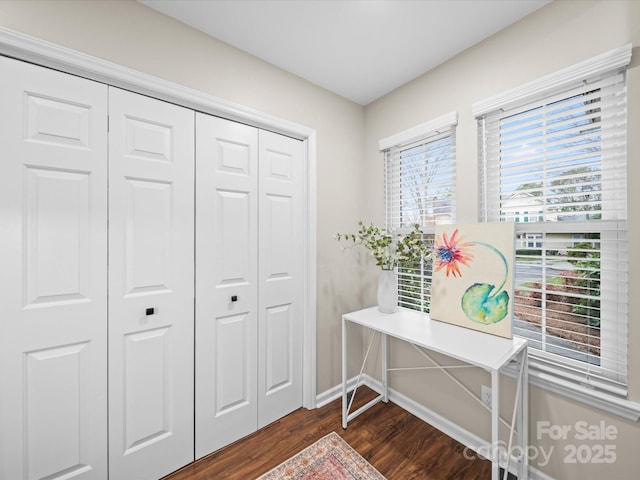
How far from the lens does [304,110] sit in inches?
82.7

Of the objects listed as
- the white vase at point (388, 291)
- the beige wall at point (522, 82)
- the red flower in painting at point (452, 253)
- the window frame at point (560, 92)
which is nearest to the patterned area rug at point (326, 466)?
the beige wall at point (522, 82)

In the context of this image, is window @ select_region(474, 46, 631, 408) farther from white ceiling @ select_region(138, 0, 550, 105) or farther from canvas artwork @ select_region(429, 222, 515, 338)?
white ceiling @ select_region(138, 0, 550, 105)

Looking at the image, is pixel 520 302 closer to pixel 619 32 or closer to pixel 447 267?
pixel 447 267

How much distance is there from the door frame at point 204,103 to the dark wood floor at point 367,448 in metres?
0.26

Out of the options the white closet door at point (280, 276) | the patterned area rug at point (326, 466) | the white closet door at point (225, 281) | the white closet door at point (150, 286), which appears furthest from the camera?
the white closet door at point (280, 276)

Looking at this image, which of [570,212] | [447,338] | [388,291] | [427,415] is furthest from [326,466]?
[570,212]

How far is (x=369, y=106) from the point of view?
2.47 meters

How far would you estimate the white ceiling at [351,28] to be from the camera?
4.77 feet

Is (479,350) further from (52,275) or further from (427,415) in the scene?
(52,275)

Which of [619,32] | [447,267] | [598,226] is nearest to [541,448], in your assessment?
[447,267]

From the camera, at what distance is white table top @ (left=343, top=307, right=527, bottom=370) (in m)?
1.31

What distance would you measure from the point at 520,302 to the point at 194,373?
1958 millimetres

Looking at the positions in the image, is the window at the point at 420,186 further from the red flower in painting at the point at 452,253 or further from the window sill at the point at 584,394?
the window sill at the point at 584,394

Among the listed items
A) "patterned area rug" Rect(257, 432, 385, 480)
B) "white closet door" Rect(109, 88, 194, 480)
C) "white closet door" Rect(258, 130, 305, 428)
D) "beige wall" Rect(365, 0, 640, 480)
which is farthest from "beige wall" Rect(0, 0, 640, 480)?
"patterned area rug" Rect(257, 432, 385, 480)
